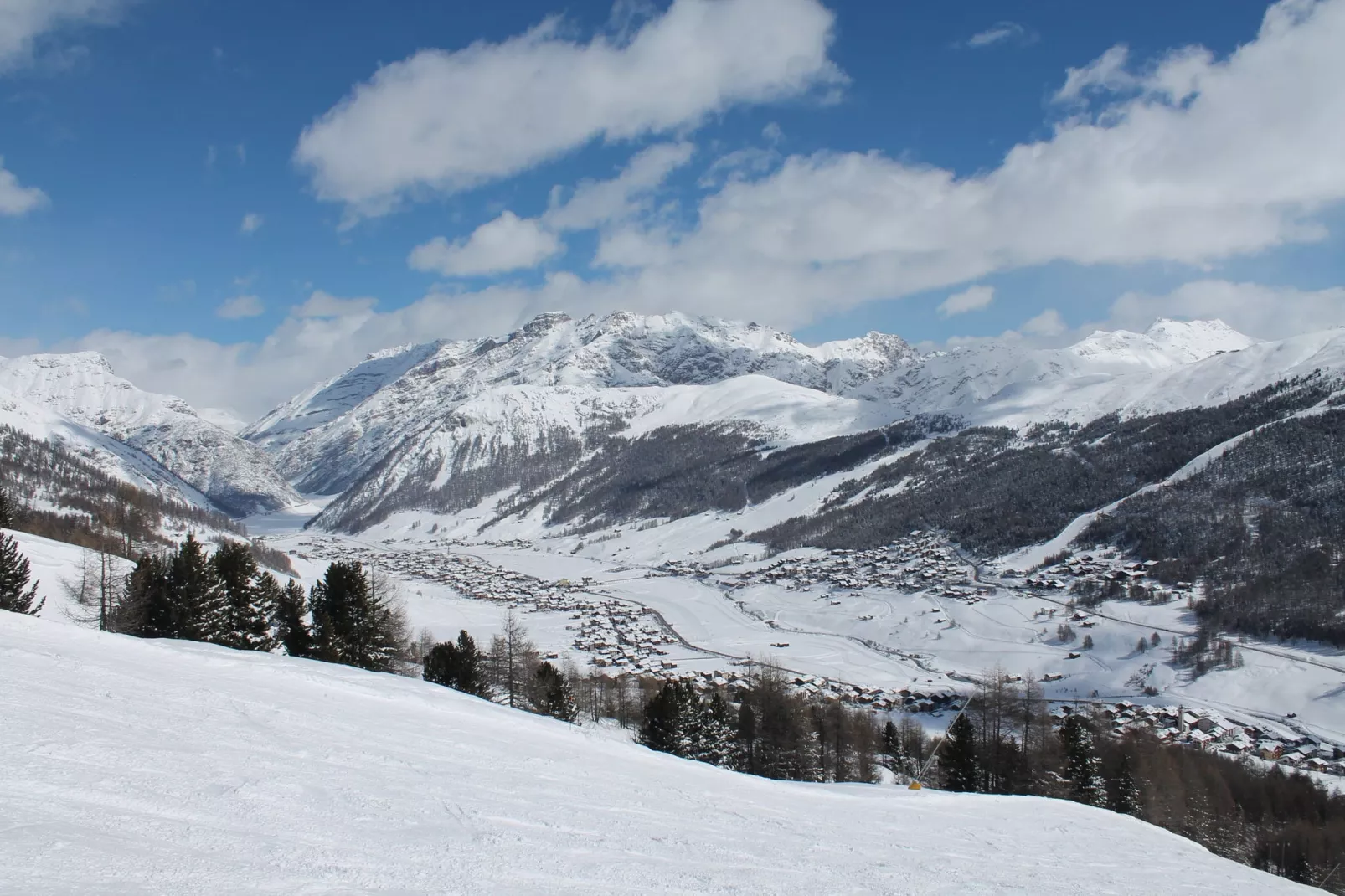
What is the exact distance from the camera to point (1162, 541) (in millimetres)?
122750

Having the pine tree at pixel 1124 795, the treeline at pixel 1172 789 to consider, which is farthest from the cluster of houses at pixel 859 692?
the pine tree at pixel 1124 795

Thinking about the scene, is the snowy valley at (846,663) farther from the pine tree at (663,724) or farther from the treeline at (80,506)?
the pine tree at (663,724)

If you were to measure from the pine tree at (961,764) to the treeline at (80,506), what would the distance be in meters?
49.2

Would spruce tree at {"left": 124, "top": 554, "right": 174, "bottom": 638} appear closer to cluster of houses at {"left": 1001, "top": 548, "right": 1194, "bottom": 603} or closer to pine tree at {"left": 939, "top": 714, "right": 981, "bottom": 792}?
pine tree at {"left": 939, "top": 714, "right": 981, "bottom": 792}

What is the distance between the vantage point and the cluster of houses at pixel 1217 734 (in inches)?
2239

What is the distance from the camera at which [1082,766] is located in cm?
3875

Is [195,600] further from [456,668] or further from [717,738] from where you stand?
[717,738]

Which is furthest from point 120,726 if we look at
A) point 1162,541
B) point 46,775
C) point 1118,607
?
point 1162,541

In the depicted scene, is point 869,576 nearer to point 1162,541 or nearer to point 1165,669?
point 1162,541

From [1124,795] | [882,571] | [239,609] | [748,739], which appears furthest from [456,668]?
[882,571]

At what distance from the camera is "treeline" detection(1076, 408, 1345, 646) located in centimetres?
8962

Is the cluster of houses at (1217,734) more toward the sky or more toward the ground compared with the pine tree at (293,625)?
more toward the ground

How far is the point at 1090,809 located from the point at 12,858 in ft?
80.6

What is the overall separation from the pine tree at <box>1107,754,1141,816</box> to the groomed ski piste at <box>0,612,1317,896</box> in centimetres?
1980
